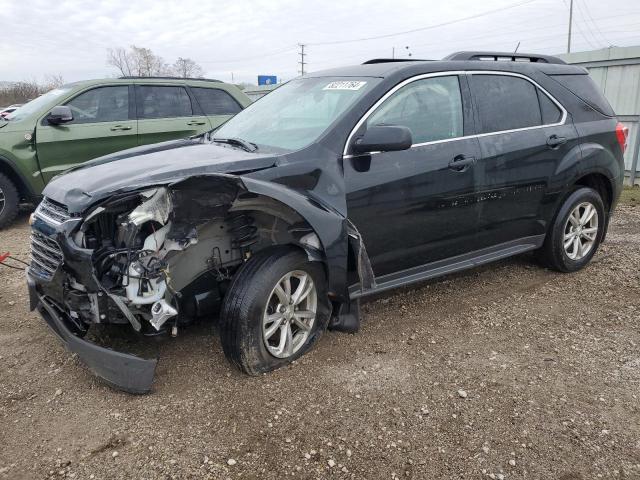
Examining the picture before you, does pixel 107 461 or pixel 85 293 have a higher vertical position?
pixel 85 293

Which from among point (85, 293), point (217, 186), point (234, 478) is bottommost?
point (234, 478)

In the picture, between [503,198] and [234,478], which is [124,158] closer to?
[234,478]

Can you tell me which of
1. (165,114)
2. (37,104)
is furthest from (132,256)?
(37,104)

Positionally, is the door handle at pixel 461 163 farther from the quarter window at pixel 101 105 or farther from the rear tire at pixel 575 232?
the quarter window at pixel 101 105

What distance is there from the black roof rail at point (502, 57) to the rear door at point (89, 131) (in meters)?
4.71

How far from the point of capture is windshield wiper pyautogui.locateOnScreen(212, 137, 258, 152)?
3431 millimetres

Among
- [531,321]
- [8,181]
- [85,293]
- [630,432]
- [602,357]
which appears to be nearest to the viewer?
[630,432]

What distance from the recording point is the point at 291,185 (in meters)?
3.09

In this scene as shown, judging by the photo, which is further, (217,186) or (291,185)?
(291,185)

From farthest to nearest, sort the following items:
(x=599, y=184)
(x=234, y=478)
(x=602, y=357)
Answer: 1. (x=599, y=184)
2. (x=602, y=357)
3. (x=234, y=478)

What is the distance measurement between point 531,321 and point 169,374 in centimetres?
264

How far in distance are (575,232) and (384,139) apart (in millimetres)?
2556

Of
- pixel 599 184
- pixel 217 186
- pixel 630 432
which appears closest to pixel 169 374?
pixel 217 186

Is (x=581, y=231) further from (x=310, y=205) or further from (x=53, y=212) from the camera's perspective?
(x=53, y=212)
